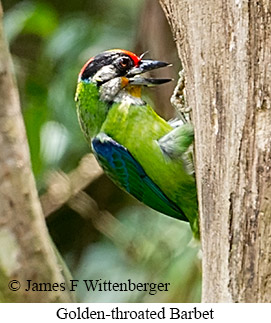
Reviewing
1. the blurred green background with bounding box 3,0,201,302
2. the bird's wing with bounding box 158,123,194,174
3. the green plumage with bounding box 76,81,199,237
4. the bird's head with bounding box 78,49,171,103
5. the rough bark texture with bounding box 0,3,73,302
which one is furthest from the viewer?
the blurred green background with bounding box 3,0,201,302

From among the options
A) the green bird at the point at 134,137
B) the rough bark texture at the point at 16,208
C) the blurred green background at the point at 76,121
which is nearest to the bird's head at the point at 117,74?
the green bird at the point at 134,137

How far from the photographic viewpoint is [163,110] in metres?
4.09

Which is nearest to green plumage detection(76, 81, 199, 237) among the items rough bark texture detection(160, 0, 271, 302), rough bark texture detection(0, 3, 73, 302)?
rough bark texture detection(0, 3, 73, 302)

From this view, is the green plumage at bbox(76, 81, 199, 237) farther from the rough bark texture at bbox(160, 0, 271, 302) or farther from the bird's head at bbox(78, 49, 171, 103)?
the rough bark texture at bbox(160, 0, 271, 302)

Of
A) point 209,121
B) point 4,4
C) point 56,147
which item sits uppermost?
point 4,4

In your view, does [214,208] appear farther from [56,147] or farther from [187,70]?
[56,147]

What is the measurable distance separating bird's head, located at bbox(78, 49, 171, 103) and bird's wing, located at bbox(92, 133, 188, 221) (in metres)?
0.18

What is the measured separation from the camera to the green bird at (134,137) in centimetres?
297

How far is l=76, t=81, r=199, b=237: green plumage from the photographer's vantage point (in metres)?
2.96

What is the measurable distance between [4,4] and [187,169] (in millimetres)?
2677

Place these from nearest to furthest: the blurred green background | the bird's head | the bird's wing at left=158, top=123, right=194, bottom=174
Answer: the bird's wing at left=158, top=123, right=194, bottom=174
the bird's head
the blurred green background

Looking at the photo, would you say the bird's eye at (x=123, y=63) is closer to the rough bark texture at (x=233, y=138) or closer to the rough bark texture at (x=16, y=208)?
the rough bark texture at (x=16, y=208)

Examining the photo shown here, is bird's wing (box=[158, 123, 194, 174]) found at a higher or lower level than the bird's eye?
lower

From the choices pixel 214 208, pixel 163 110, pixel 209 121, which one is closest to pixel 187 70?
pixel 209 121
